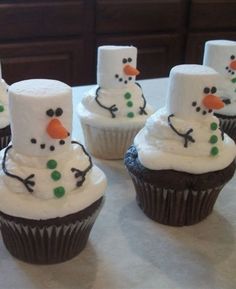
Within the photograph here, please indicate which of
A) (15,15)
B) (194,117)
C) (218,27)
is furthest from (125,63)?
(218,27)

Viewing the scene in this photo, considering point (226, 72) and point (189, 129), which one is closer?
point (189, 129)

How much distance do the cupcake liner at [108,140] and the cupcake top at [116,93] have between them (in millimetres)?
Answer: 30

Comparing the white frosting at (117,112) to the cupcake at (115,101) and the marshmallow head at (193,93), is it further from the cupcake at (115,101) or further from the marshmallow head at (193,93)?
the marshmallow head at (193,93)

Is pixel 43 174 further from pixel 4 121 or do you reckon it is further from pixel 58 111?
pixel 4 121

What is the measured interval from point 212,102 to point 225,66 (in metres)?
0.43

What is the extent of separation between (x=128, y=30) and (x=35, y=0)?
53cm

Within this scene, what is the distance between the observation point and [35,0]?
2283 mm

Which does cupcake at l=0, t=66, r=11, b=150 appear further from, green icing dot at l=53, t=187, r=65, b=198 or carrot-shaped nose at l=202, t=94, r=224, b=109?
carrot-shaped nose at l=202, t=94, r=224, b=109

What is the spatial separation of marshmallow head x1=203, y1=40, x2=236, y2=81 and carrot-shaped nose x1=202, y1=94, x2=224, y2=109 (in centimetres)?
40

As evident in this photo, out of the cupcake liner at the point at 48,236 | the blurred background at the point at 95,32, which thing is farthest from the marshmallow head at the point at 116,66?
the blurred background at the point at 95,32

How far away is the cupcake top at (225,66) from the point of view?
1.39 m

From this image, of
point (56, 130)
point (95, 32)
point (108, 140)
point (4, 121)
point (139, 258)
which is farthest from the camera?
point (95, 32)

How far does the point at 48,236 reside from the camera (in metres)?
0.92

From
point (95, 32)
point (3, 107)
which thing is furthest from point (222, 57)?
point (95, 32)
